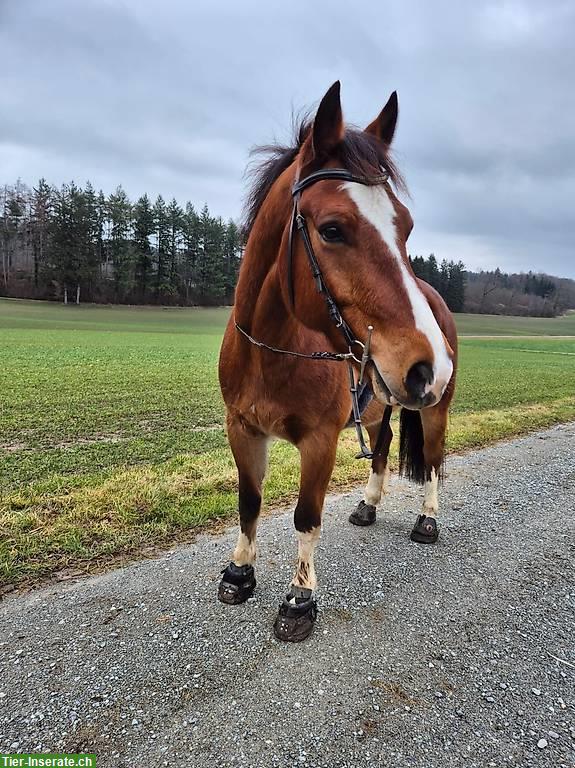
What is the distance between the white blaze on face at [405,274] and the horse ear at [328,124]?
25 centimetres

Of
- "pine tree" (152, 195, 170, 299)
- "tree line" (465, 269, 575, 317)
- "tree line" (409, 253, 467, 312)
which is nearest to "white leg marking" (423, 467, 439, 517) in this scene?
"tree line" (409, 253, 467, 312)

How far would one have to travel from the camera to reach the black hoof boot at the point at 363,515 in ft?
14.8

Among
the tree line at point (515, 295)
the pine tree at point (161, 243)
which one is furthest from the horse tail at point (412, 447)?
the tree line at point (515, 295)

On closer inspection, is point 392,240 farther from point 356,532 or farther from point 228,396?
point 356,532

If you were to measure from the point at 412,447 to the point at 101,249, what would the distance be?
6298 cm

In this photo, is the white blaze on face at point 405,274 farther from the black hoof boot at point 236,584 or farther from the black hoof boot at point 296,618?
the black hoof boot at point 236,584

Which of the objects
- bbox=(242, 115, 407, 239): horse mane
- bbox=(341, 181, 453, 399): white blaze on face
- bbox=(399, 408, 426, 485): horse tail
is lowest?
bbox=(399, 408, 426, 485): horse tail

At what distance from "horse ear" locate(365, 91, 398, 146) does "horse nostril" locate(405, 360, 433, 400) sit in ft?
4.51

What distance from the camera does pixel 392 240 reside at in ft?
6.27

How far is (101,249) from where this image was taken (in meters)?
59.1

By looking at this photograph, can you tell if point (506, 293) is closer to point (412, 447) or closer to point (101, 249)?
point (101, 249)

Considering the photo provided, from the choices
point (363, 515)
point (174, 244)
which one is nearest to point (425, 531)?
point (363, 515)

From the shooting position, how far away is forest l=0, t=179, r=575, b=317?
55.9 m

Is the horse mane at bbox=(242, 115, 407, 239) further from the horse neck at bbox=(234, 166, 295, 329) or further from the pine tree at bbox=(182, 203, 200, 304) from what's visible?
the pine tree at bbox=(182, 203, 200, 304)
